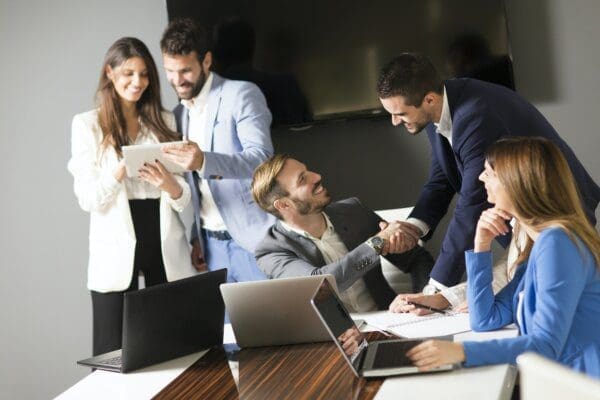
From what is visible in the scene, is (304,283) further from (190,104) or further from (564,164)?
(190,104)

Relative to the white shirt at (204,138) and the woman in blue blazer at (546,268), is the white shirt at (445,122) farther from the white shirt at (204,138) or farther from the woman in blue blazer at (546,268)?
the white shirt at (204,138)

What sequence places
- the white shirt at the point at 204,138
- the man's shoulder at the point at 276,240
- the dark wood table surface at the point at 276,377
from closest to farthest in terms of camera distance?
the dark wood table surface at the point at 276,377, the man's shoulder at the point at 276,240, the white shirt at the point at 204,138

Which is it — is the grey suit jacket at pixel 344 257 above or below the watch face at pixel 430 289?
above

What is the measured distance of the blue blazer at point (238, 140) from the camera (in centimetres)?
350

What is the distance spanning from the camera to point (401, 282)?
309 cm

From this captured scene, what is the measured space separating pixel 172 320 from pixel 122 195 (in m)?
1.25

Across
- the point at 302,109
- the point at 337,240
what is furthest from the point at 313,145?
the point at 337,240

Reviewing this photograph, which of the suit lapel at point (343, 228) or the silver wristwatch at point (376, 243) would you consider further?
the suit lapel at point (343, 228)

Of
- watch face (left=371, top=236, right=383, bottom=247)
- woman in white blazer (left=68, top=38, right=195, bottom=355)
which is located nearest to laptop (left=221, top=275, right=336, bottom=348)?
watch face (left=371, top=236, right=383, bottom=247)

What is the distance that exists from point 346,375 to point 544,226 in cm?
57

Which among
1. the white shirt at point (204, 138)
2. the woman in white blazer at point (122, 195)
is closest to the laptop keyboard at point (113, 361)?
the woman in white blazer at point (122, 195)

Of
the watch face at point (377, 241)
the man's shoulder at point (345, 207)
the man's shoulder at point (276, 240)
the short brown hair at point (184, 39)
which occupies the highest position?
the short brown hair at point (184, 39)

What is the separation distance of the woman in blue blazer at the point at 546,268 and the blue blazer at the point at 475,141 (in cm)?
61

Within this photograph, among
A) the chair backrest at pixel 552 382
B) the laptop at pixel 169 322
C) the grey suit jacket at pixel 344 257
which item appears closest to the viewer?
the chair backrest at pixel 552 382
